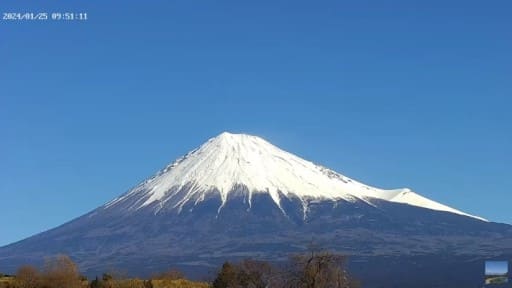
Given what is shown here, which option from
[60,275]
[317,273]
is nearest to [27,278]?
[60,275]

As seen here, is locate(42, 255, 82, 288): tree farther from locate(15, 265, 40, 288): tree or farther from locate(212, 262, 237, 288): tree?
locate(212, 262, 237, 288): tree

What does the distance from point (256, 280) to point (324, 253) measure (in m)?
14.4

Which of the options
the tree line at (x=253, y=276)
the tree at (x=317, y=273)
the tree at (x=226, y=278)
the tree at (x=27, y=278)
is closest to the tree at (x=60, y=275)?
the tree line at (x=253, y=276)

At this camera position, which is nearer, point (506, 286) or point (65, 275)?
point (65, 275)

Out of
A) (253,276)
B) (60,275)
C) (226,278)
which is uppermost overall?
(60,275)

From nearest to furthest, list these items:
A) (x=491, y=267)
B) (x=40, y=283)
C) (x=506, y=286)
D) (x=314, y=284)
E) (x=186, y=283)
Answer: (x=491, y=267)
(x=314, y=284)
(x=40, y=283)
(x=186, y=283)
(x=506, y=286)

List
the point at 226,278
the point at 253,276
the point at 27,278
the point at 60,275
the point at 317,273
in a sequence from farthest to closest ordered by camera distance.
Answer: the point at 27,278 → the point at 60,275 → the point at 226,278 → the point at 253,276 → the point at 317,273

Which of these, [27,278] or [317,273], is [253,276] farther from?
[27,278]

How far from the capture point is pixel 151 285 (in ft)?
257

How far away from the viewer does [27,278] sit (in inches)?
3137

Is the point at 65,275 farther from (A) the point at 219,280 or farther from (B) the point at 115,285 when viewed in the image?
(A) the point at 219,280

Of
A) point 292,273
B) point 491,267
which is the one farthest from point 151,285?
point 491,267

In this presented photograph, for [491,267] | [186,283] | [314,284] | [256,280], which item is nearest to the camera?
[491,267]

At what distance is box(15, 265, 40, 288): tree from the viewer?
77500mm
